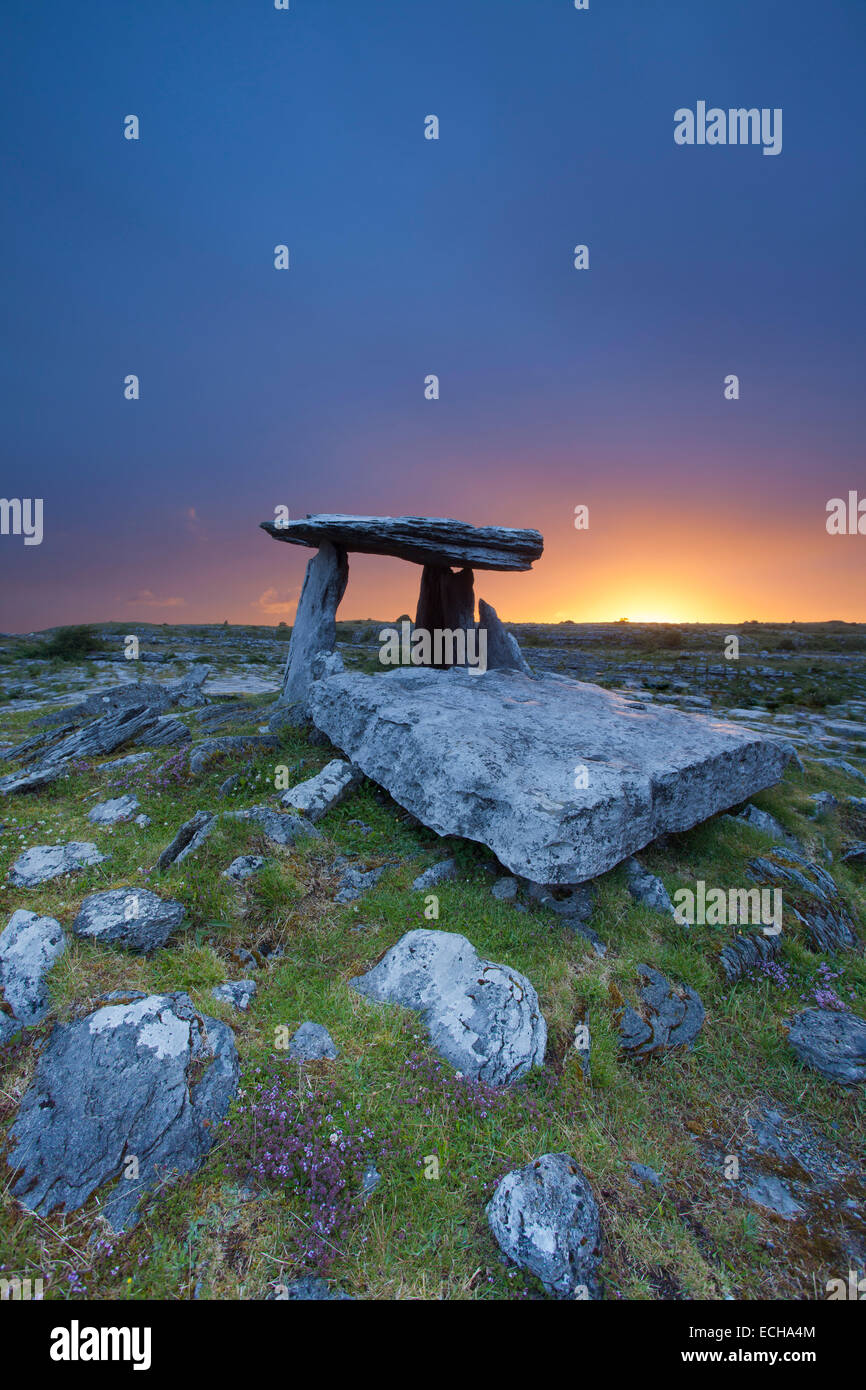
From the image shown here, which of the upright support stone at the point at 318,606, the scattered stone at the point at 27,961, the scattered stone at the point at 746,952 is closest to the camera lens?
the scattered stone at the point at 27,961

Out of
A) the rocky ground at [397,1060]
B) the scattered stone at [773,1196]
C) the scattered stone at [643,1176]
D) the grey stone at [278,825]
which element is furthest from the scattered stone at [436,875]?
the scattered stone at [773,1196]

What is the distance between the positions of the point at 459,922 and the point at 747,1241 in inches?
149

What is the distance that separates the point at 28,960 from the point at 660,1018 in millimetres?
6801

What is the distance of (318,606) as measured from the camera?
1680 cm

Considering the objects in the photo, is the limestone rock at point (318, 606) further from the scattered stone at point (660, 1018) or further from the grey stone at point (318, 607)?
the scattered stone at point (660, 1018)

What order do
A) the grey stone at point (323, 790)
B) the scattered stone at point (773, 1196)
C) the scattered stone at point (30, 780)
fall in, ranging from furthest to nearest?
1. the scattered stone at point (30, 780)
2. the grey stone at point (323, 790)
3. the scattered stone at point (773, 1196)

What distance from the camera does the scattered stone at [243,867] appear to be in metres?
7.49

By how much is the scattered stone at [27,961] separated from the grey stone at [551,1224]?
14.7 feet

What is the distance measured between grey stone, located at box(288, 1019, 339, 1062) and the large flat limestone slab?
10.0 ft

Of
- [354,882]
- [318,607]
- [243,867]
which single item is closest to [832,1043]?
[354,882]

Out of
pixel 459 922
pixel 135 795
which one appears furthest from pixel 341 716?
pixel 459 922

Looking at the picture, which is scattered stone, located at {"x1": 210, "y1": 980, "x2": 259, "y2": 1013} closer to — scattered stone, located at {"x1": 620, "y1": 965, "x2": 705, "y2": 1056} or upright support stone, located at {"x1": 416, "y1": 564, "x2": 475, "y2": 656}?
scattered stone, located at {"x1": 620, "y1": 965, "x2": 705, "y2": 1056}

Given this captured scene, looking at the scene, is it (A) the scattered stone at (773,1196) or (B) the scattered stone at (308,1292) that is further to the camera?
(A) the scattered stone at (773,1196)

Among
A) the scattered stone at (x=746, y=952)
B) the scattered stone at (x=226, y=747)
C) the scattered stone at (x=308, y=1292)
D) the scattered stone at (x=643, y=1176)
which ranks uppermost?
the scattered stone at (x=226, y=747)
